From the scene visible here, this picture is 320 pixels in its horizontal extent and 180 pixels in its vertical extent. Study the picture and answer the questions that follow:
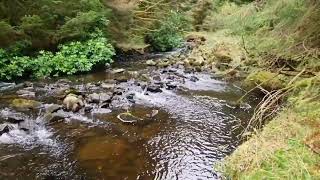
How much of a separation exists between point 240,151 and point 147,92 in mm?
5643

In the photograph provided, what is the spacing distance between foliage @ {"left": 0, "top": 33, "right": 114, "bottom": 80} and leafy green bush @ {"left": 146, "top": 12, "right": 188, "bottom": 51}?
15.7ft

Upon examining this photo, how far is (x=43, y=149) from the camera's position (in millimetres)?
7363

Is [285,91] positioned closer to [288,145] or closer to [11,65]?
[288,145]

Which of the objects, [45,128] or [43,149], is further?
[45,128]

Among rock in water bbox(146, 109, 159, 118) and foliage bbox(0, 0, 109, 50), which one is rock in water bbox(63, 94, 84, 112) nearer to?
rock in water bbox(146, 109, 159, 118)

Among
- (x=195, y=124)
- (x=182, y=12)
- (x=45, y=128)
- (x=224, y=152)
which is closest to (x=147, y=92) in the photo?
(x=195, y=124)

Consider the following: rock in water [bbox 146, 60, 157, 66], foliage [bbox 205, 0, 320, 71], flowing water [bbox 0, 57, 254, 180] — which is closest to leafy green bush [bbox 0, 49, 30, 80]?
flowing water [bbox 0, 57, 254, 180]

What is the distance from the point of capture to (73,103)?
978cm

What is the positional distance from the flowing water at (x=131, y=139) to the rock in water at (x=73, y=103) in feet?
0.83

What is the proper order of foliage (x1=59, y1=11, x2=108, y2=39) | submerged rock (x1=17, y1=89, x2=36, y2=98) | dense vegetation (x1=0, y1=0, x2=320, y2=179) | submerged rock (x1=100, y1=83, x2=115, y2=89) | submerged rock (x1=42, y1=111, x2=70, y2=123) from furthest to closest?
foliage (x1=59, y1=11, x2=108, y2=39), submerged rock (x1=100, y1=83, x2=115, y2=89), submerged rock (x1=17, y1=89, x2=36, y2=98), submerged rock (x1=42, y1=111, x2=70, y2=123), dense vegetation (x1=0, y1=0, x2=320, y2=179)

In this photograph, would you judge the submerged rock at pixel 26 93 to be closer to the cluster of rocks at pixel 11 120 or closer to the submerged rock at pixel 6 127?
the cluster of rocks at pixel 11 120

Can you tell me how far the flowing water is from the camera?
21.6 feet

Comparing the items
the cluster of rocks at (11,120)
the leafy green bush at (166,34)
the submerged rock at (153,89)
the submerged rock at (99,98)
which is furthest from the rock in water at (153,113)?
the leafy green bush at (166,34)

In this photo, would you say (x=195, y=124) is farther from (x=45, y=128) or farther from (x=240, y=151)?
(x=45, y=128)
